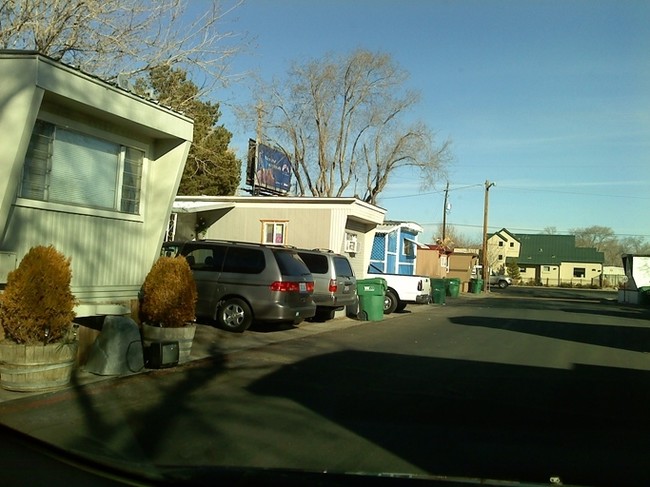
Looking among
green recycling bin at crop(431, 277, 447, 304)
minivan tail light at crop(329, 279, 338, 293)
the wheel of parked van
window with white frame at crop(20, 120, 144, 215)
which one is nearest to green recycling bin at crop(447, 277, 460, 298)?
green recycling bin at crop(431, 277, 447, 304)

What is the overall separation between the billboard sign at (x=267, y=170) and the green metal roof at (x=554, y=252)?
216 feet

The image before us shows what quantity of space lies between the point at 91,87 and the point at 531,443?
7.85 meters

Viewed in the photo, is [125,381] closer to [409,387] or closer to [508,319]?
[409,387]

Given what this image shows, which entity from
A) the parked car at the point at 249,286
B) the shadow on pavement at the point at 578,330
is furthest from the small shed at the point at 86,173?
the shadow on pavement at the point at 578,330

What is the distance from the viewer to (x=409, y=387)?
891 cm

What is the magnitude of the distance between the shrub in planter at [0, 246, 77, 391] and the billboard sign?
70.9 ft

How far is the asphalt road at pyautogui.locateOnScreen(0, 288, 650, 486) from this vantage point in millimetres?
5582

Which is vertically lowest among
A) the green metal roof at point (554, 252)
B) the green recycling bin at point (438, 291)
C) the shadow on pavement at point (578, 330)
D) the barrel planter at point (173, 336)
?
the shadow on pavement at point (578, 330)

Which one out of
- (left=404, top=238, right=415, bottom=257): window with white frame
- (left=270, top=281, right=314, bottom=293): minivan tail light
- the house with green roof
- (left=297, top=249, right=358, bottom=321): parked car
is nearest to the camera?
(left=270, top=281, right=314, bottom=293): minivan tail light

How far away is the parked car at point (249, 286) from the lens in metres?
13.9

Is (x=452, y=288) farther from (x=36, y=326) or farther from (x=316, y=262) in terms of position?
(x=36, y=326)

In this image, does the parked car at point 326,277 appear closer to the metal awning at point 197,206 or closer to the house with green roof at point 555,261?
the metal awning at point 197,206

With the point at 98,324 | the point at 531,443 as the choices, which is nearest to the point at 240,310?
the point at 98,324

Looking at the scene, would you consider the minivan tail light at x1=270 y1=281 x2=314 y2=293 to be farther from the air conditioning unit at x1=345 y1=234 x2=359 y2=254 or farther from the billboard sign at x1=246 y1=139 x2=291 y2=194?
the billboard sign at x1=246 y1=139 x2=291 y2=194
